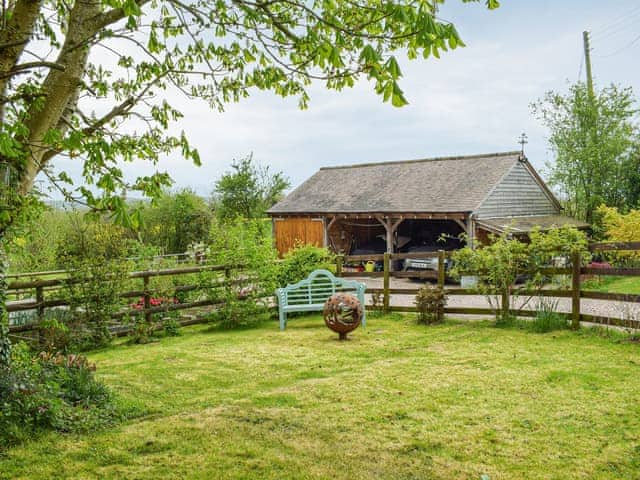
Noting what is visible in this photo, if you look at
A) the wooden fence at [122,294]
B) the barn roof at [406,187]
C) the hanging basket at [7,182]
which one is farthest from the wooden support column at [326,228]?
the hanging basket at [7,182]

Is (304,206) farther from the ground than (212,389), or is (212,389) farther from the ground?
(304,206)

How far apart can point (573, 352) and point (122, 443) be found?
589 centimetres

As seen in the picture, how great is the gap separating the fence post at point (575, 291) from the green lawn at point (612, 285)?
691cm

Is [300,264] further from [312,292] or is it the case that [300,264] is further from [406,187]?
[406,187]

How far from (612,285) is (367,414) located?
46.5 feet

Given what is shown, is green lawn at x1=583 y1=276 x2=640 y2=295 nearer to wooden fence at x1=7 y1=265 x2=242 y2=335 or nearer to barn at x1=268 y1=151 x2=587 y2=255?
barn at x1=268 y1=151 x2=587 y2=255

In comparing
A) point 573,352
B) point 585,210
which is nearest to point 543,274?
point 573,352

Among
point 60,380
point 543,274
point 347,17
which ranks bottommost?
point 60,380

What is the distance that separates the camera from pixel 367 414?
5.01 metres

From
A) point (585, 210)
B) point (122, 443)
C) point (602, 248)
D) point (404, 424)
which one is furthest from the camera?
point (585, 210)

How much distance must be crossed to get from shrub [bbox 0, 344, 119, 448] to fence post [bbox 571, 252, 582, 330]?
7.19 m

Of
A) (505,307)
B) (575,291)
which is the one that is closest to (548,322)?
(575,291)

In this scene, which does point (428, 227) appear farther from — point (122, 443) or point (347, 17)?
point (122, 443)

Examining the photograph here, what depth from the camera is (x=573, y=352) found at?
7.37 m
